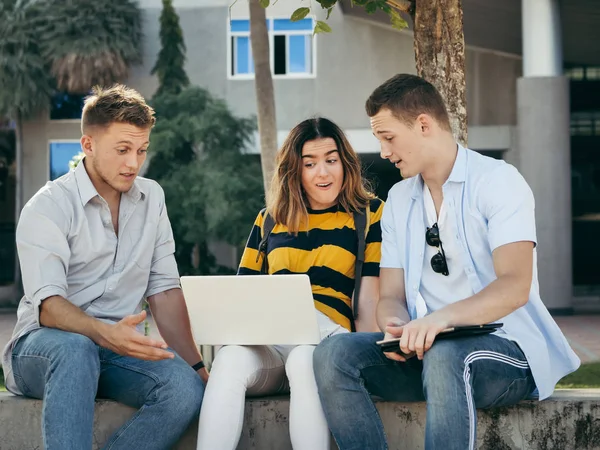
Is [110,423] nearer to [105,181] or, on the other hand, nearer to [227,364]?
[227,364]

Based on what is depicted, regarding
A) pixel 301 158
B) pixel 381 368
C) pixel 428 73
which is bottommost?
pixel 381 368

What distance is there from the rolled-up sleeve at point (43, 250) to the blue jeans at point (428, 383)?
1.08 m

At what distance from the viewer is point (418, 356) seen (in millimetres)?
3449

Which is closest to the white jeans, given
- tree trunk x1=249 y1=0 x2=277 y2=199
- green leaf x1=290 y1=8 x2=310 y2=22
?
green leaf x1=290 y1=8 x2=310 y2=22

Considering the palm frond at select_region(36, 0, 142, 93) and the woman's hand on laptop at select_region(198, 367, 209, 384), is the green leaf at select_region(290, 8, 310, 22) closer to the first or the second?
the woman's hand on laptop at select_region(198, 367, 209, 384)

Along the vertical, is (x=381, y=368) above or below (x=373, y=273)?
below

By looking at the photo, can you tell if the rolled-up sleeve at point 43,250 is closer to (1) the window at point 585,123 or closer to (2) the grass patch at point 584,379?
(2) the grass patch at point 584,379

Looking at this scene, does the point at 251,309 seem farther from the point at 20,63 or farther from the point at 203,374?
the point at 20,63

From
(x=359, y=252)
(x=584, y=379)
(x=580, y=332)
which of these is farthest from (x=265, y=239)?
(x=580, y=332)

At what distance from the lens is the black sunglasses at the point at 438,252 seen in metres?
3.73

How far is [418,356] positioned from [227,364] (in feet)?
2.57

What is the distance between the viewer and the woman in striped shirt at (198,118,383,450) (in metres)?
3.71

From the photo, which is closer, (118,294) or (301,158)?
(118,294)

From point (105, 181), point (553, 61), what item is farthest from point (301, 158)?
point (553, 61)
